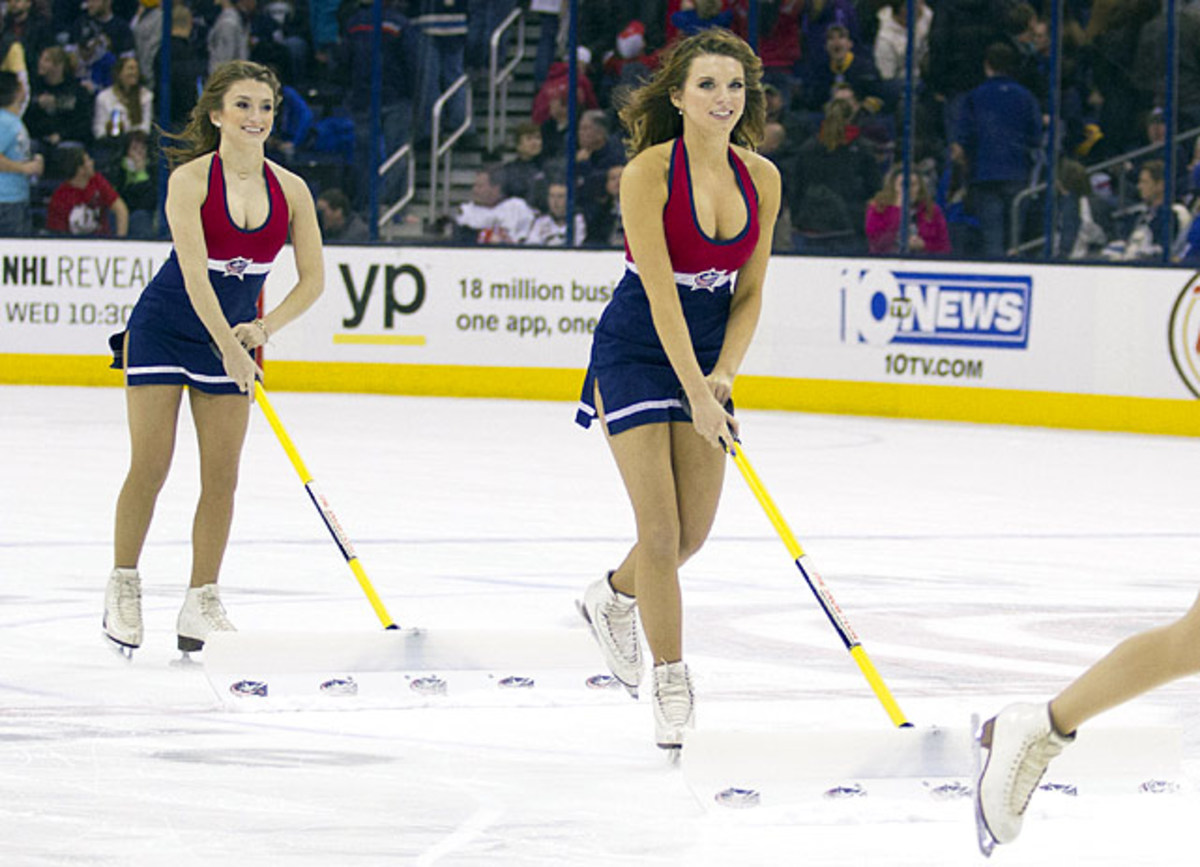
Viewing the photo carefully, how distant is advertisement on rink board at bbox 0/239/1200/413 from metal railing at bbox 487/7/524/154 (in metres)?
0.94

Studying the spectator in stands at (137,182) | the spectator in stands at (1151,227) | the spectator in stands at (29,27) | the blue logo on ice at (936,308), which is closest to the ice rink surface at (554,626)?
the blue logo on ice at (936,308)

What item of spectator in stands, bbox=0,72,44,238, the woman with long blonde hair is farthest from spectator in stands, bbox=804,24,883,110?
the woman with long blonde hair

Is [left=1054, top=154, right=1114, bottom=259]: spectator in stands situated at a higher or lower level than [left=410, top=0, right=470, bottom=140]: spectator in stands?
lower

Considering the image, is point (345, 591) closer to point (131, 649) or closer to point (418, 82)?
point (131, 649)

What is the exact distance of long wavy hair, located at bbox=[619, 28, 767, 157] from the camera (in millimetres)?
4324

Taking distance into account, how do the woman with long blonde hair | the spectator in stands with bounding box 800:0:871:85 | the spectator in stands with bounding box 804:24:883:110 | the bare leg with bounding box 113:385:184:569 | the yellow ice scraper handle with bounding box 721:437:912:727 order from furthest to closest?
the spectator in stands with bounding box 800:0:871:85, the spectator in stands with bounding box 804:24:883:110, the bare leg with bounding box 113:385:184:569, the woman with long blonde hair, the yellow ice scraper handle with bounding box 721:437:912:727

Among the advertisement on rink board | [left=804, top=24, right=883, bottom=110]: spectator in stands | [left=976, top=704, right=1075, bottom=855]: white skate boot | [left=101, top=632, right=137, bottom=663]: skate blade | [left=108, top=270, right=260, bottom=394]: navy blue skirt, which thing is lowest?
the advertisement on rink board

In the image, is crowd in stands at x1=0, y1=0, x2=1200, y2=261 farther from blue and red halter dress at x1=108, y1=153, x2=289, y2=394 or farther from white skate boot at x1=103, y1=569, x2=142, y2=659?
white skate boot at x1=103, y1=569, x2=142, y2=659

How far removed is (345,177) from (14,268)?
7.21 feet

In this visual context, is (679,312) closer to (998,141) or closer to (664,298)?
(664,298)

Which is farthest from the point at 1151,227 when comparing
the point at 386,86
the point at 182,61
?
the point at 182,61

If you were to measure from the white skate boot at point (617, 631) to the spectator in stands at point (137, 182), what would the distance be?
994cm

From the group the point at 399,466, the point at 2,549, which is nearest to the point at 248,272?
the point at 2,549

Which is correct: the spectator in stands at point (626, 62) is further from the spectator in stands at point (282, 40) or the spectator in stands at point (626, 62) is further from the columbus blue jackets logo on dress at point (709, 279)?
the columbus blue jackets logo on dress at point (709, 279)
